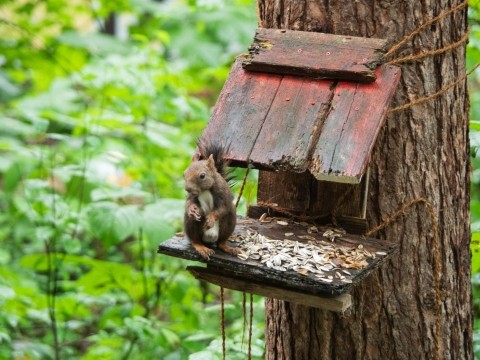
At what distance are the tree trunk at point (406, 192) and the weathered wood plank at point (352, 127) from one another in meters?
0.22

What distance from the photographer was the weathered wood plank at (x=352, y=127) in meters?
2.07

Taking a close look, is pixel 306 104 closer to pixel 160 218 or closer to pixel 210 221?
pixel 210 221

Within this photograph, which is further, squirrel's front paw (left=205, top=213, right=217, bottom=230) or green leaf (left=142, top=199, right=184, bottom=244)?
green leaf (left=142, top=199, right=184, bottom=244)

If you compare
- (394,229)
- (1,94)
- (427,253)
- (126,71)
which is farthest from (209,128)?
(1,94)

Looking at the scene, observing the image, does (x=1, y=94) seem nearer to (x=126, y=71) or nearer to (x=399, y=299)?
(x=126, y=71)

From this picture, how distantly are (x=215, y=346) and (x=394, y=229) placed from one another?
0.92 meters

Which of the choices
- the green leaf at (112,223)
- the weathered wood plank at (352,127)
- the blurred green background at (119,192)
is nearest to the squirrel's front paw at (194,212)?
the weathered wood plank at (352,127)

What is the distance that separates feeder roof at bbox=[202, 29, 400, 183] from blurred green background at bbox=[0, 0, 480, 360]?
0.61 meters

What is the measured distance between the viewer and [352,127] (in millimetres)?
2164

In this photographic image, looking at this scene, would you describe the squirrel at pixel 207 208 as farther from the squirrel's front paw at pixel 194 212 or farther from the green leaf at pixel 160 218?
the green leaf at pixel 160 218

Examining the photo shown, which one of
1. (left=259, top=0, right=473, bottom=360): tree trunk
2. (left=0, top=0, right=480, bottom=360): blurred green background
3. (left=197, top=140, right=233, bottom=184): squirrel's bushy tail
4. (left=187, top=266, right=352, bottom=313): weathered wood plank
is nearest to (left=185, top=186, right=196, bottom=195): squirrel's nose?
(left=197, top=140, right=233, bottom=184): squirrel's bushy tail

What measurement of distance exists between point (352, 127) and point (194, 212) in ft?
1.85

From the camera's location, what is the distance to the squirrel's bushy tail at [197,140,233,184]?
222 cm

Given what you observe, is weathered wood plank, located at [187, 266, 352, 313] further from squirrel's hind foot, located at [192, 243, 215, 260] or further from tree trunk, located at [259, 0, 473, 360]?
tree trunk, located at [259, 0, 473, 360]
